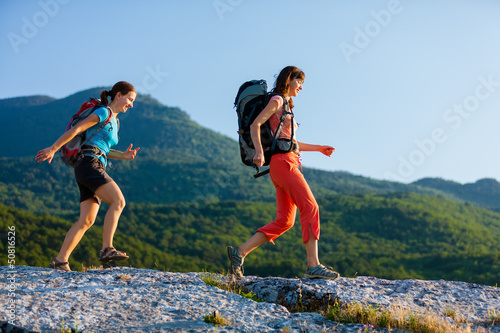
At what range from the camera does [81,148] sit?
4918 millimetres

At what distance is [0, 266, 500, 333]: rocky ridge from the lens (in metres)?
3.58

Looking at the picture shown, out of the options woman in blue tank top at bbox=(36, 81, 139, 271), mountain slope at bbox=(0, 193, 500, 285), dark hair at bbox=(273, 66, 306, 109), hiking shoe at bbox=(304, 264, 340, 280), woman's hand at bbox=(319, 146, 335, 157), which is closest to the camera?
woman in blue tank top at bbox=(36, 81, 139, 271)

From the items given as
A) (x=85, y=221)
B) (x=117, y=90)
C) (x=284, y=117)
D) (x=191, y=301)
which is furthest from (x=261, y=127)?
(x=85, y=221)

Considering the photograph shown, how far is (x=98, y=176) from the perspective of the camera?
15.7ft

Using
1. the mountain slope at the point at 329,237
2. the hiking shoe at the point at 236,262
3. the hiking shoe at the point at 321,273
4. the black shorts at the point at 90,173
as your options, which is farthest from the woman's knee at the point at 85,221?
the mountain slope at the point at 329,237

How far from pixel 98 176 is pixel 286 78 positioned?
6.85ft

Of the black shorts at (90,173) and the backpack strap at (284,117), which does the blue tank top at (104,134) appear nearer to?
the black shorts at (90,173)

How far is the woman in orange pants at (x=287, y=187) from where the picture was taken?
15.9 feet

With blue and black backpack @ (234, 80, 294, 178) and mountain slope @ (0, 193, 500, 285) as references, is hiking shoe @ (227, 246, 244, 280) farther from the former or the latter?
mountain slope @ (0, 193, 500, 285)

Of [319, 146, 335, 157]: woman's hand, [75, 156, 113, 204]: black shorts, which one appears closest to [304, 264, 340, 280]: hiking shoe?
[319, 146, 335, 157]: woman's hand

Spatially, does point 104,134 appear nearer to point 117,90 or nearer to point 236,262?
point 117,90

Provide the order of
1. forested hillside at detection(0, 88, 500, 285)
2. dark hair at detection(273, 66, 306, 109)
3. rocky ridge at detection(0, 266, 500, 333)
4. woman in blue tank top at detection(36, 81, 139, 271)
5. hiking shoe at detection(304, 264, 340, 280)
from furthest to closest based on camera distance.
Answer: forested hillside at detection(0, 88, 500, 285) → dark hair at detection(273, 66, 306, 109) → hiking shoe at detection(304, 264, 340, 280) → woman in blue tank top at detection(36, 81, 139, 271) → rocky ridge at detection(0, 266, 500, 333)

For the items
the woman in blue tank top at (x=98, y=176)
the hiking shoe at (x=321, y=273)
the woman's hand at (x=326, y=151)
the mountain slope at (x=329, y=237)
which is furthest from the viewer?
the mountain slope at (x=329, y=237)

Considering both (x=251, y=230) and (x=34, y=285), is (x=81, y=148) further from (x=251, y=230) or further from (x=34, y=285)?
(x=251, y=230)
